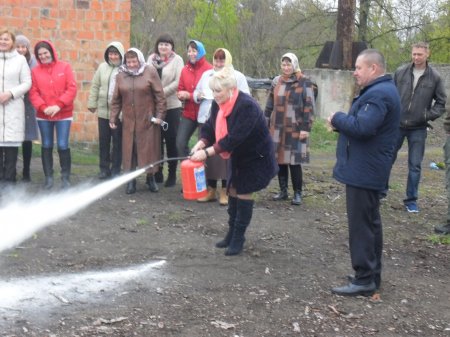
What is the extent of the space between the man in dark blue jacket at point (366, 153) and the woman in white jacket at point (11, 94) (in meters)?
5.07

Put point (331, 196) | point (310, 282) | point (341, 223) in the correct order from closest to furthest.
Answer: point (310, 282), point (341, 223), point (331, 196)

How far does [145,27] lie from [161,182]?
22.5m

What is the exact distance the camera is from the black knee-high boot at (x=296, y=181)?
8.88m

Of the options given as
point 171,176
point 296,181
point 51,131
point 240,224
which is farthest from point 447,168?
point 51,131

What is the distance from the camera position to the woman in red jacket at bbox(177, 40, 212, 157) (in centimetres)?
898

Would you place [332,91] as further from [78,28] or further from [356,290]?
[356,290]

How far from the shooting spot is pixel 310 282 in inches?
234

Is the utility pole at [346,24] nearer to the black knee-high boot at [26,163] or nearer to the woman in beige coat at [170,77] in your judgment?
the woman in beige coat at [170,77]

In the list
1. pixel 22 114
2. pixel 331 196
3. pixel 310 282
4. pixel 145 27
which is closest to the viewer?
pixel 310 282

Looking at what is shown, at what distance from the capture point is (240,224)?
6.52 m

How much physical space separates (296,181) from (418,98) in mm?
2056

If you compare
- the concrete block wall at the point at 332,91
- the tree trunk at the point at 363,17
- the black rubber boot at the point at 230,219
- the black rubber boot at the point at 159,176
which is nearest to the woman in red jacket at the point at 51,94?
the black rubber boot at the point at 159,176

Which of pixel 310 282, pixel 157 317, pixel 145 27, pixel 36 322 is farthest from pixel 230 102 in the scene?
pixel 145 27

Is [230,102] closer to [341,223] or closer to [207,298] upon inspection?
[207,298]
